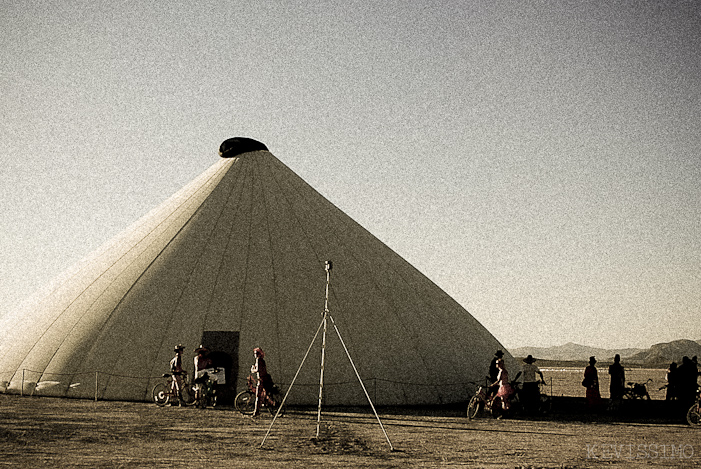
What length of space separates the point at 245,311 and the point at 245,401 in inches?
127

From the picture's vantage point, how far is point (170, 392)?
18.7m

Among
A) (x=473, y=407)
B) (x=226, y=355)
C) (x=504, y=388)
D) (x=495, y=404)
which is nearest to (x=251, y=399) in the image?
(x=226, y=355)

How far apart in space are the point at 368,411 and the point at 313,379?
7.02 ft

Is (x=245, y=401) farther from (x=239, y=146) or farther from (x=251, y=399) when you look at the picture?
(x=239, y=146)

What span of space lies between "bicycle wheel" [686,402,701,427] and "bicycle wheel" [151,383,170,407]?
14512 mm

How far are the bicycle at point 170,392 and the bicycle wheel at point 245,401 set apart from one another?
1.61m

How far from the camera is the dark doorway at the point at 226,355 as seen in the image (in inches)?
767

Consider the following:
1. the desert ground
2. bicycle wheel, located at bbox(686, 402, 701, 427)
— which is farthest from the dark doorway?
bicycle wheel, located at bbox(686, 402, 701, 427)

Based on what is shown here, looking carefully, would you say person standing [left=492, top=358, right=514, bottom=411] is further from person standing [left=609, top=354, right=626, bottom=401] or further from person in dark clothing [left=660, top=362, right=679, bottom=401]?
person in dark clothing [left=660, top=362, right=679, bottom=401]

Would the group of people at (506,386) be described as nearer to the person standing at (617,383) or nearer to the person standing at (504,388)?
the person standing at (504,388)

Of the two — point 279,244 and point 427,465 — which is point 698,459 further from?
point 279,244

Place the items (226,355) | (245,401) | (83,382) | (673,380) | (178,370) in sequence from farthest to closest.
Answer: (673,380)
(226,355)
(83,382)
(178,370)
(245,401)

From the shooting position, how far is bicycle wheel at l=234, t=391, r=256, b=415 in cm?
1823

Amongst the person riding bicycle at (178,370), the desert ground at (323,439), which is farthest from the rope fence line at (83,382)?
the desert ground at (323,439)
